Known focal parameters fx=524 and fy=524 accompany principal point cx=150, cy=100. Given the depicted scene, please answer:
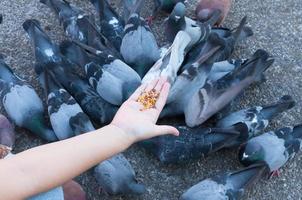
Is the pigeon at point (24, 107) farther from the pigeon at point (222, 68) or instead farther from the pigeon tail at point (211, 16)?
the pigeon tail at point (211, 16)

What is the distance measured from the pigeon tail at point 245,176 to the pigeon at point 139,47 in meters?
0.45

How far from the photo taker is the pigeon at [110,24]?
1851mm

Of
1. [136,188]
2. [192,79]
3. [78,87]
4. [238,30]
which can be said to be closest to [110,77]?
[78,87]

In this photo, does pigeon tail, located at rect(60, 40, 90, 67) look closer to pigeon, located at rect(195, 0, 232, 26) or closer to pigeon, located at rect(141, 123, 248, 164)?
pigeon, located at rect(141, 123, 248, 164)

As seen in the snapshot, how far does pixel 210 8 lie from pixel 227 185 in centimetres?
80

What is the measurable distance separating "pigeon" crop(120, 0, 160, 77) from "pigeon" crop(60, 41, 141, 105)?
0.06 meters

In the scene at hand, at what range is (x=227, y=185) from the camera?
1.50 m

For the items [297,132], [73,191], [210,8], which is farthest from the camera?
[210,8]

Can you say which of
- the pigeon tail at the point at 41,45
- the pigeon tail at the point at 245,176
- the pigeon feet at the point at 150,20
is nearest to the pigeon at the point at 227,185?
the pigeon tail at the point at 245,176

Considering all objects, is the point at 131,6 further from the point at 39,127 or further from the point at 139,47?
the point at 39,127

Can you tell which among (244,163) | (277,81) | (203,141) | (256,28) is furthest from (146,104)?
(256,28)

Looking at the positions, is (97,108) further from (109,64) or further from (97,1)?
(97,1)

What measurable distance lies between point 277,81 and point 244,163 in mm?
439

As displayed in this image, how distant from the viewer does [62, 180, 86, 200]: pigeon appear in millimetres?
1427
